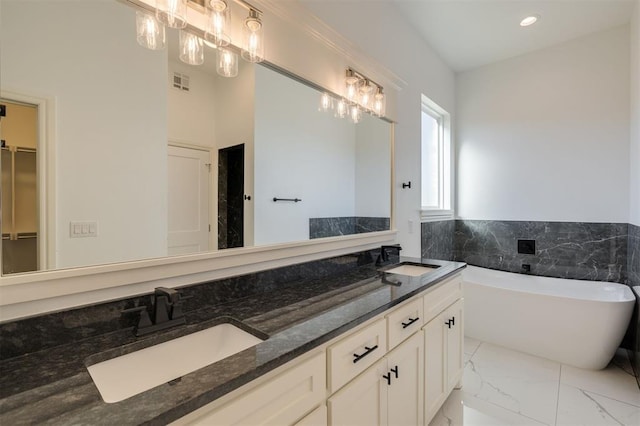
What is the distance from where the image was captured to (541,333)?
101 inches

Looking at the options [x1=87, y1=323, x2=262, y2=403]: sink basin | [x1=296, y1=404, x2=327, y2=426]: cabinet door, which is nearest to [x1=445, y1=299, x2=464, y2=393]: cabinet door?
[x1=296, y1=404, x2=327, y2=426]: cabinet door

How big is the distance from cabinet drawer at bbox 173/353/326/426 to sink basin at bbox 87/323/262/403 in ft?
0.59

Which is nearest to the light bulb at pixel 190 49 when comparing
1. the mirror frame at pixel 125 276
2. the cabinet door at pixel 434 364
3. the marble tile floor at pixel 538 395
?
the mirror frame at pixel 125 276

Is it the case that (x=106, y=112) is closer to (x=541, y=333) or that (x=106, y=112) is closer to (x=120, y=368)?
(x=120, y=368)

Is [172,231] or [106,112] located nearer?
[106,112]

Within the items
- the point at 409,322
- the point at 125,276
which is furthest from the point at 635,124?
the point at 125,276

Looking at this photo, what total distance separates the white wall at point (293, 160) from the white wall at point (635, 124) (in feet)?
7.91

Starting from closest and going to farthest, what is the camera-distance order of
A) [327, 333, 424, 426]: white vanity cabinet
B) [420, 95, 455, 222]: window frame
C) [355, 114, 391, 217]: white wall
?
[327, 333, 424, 426]: white vanity cabinet
[355, 114, 391, 217]: white wall
[420, 95, 455, 222]: window frame

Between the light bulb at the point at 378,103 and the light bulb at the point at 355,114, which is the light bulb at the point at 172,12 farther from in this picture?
the light bulb at the point at 378,103

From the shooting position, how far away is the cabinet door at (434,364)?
164 centimetres

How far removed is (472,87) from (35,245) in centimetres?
427

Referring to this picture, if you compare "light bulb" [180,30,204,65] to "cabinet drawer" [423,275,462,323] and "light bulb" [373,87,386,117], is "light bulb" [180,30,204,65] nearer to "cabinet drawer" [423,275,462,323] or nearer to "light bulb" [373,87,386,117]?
"light bulb" [373,87,386,117]

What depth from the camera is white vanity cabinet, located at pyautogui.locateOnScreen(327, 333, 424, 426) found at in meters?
1.06

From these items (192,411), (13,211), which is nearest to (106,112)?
(13,211)
